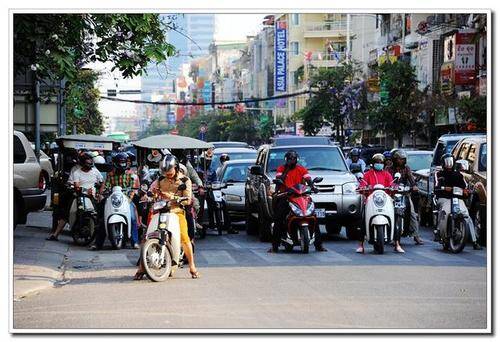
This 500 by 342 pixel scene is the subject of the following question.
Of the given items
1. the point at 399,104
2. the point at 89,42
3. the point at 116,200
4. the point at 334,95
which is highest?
the point at 334,95

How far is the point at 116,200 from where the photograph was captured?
62.1 ft

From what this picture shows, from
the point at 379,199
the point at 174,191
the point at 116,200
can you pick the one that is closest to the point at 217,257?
the point at 116,200

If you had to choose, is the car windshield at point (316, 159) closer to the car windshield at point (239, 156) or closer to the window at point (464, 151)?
the window at point (464, 151)

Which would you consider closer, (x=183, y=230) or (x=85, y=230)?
(x=183, y=230)

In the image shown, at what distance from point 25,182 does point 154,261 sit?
7.55m

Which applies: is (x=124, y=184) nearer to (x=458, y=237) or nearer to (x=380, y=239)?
(x=380, y=239)

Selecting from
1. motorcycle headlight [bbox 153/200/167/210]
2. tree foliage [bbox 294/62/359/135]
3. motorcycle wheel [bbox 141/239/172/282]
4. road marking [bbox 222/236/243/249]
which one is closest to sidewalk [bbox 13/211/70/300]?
motorcycle wheel [bbox 141/239/172/282]

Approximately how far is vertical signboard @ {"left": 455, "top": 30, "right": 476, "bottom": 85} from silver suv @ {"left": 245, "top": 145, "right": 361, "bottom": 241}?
28.9m

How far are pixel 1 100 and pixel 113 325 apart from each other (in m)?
2.27

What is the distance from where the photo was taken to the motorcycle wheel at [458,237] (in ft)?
59.0

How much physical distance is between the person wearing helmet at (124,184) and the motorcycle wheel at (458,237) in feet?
17.1

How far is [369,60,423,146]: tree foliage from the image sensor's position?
57656mm

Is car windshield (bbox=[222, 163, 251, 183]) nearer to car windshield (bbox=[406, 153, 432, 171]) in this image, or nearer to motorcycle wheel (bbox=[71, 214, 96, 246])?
car windshield (bbox=[406, 153, 432, 171])

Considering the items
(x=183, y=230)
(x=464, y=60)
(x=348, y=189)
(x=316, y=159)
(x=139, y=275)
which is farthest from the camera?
(x=464, y=60)
